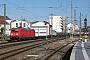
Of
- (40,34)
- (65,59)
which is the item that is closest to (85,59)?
(65,59)

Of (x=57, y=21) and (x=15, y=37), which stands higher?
(x=57, y=21)

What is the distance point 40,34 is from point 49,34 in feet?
13.0

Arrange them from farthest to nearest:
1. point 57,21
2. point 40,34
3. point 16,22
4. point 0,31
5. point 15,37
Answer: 1. point 57,21
2. point 16,22
3. point 0,31
4. point 40,34
5. point 15,37

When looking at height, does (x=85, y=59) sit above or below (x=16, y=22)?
below

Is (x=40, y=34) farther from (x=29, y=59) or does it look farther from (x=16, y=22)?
(x=29, y=59)

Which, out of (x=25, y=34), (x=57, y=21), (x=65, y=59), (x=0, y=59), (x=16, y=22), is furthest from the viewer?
(x=57, y=21)

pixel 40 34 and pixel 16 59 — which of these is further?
pixel 40 34

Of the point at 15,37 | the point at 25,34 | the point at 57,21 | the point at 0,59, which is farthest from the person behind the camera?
the point at 57,21

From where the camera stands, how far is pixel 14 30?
53125 mm

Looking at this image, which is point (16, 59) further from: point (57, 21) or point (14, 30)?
point (57, 21)

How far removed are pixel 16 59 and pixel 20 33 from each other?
115 ft

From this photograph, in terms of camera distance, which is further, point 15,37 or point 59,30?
point 59,30

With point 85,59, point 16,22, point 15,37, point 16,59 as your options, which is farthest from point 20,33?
point 16,22

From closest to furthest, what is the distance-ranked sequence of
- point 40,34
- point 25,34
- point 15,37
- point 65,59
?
point 65,59
point 15,37
point 25,34
point 40,34
